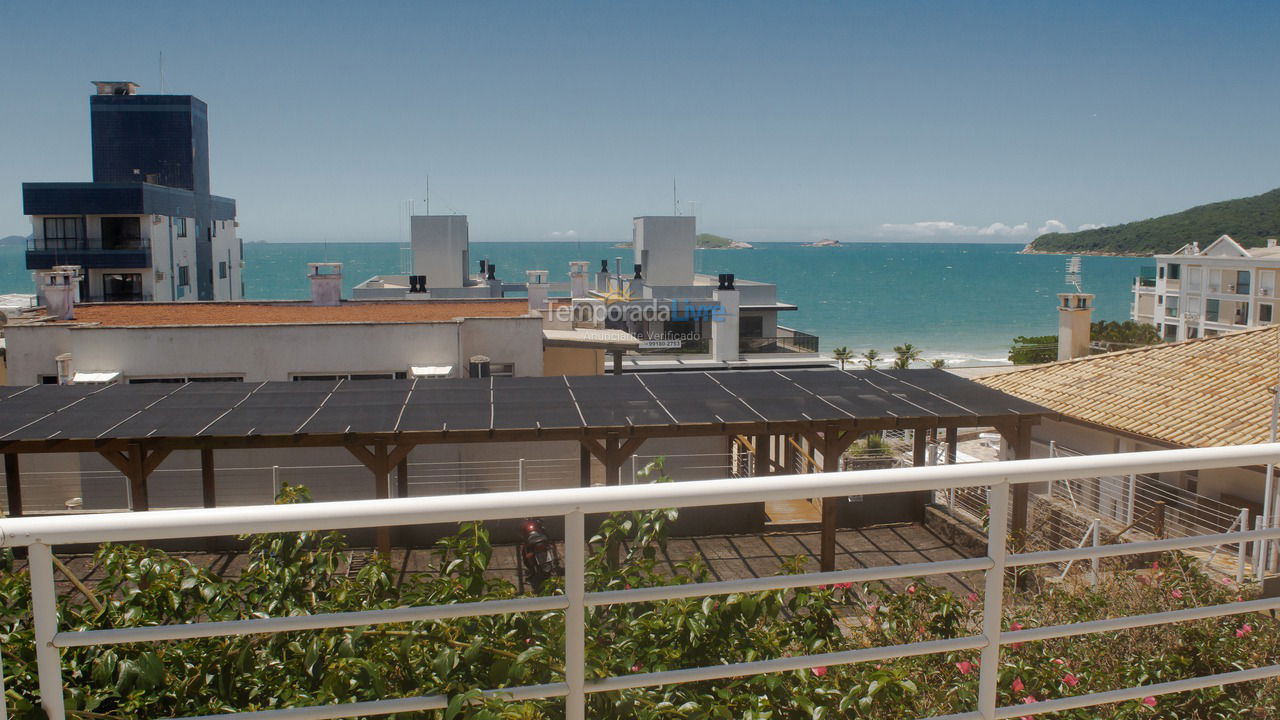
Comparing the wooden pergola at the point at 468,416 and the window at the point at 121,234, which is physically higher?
the window at the point at 121,234

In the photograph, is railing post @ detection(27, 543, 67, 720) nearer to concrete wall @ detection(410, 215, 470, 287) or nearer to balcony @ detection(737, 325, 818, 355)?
balcony @ detection(737, 325, 818, 355)

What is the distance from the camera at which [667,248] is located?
47.1 m

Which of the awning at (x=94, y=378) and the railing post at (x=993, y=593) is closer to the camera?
the railing post at (x=993, y=593)

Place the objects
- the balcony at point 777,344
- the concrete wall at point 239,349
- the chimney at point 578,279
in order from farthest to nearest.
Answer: the balcony at point 777,344, the chimney at point 578,279, the concrete wall at point 239,349

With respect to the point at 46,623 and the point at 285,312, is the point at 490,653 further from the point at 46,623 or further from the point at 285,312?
the point at 285,312

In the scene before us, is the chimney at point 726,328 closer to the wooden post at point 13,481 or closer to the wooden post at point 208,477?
the wooden post at point 208,477

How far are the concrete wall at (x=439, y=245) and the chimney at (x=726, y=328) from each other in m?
16.5

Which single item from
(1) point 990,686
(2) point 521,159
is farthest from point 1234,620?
(2) point 521,159

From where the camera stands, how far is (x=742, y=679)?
2361 millimetres

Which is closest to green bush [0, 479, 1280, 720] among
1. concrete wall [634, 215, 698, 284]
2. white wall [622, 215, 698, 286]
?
white wall [622, 215, 698, 286]

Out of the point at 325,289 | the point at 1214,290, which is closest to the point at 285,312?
Result: the point at 325,289

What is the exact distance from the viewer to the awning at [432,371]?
17266 mm

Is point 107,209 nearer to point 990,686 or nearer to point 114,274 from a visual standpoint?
point 114,274

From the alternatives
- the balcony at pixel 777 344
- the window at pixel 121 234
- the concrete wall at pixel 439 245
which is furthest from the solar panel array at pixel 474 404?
the window at pixel 121 234
